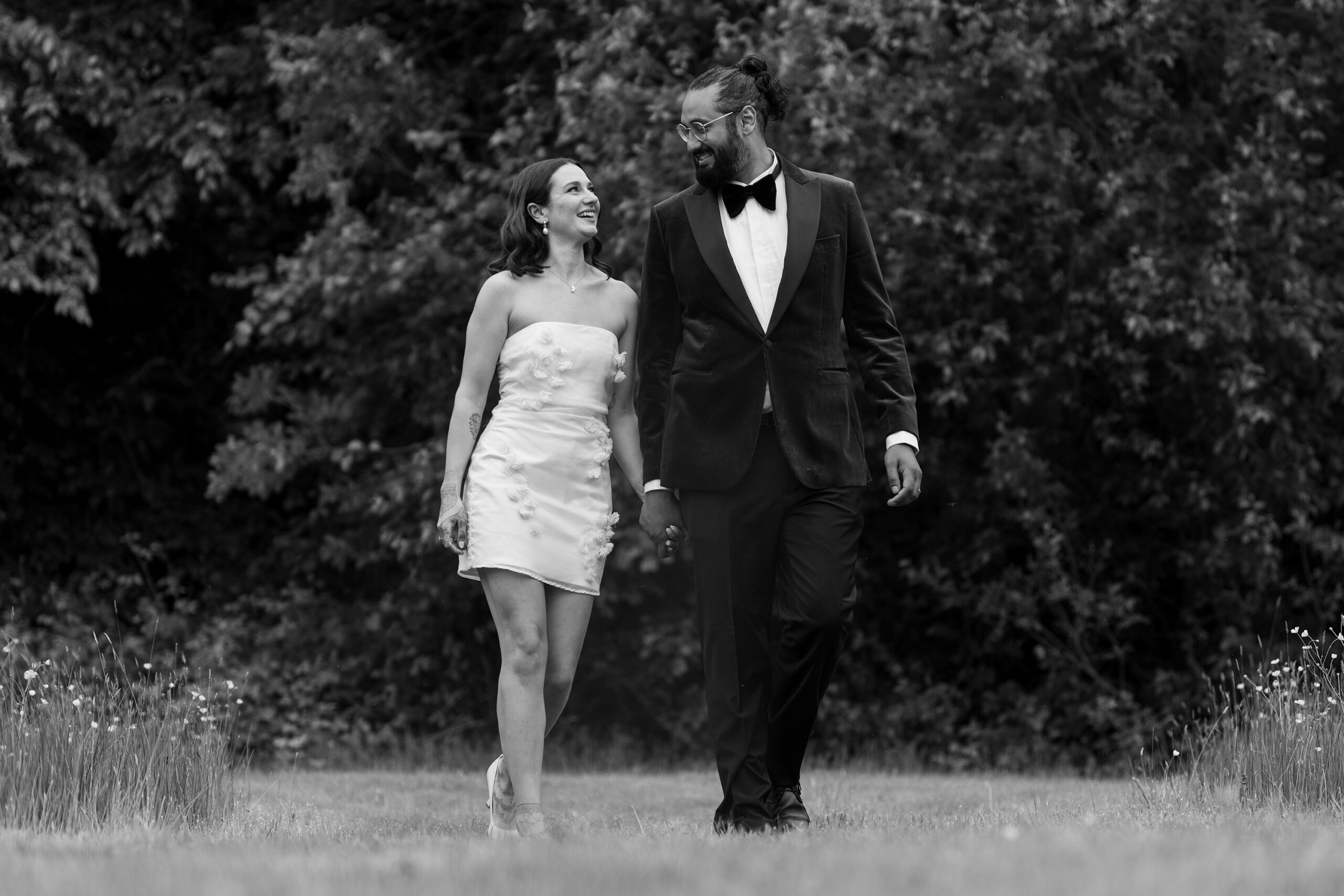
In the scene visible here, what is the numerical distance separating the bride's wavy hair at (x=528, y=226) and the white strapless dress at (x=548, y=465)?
0.83ft

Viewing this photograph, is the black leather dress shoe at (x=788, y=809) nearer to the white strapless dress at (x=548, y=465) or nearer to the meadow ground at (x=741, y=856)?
the meadow ground at (x=741, y=856)

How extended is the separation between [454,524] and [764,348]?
1111 millimetres

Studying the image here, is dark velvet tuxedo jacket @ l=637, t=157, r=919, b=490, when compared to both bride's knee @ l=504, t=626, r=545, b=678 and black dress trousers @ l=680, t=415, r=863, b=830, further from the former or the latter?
bride's knee @ l=504, t=626, r=545, b=678

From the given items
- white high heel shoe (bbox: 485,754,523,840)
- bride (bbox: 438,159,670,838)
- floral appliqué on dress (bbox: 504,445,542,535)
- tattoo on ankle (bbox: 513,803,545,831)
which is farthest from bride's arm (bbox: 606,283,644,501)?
tattoo on ankle (bbox: 513,803,545,831)

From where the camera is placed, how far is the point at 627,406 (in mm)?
5645

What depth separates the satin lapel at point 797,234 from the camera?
511cm

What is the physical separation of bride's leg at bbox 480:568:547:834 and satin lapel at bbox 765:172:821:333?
44.0 inches

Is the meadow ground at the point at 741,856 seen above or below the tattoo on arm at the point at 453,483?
below

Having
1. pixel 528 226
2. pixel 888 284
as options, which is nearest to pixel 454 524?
pixel 528 226

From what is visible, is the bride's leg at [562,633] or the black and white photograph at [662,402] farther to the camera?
the bride's leg at [562,633]

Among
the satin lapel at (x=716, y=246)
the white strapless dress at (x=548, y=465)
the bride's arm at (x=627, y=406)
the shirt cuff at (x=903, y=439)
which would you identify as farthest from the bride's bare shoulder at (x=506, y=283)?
the shirt cuff at (x=903, y=439)

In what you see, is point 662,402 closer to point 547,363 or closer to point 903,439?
point 547,363

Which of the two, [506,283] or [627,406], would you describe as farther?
[627,406]

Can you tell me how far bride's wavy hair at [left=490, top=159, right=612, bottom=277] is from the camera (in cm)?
555
